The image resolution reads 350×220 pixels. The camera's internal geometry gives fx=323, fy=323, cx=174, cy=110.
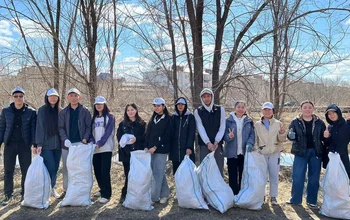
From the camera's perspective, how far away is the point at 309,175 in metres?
4.39

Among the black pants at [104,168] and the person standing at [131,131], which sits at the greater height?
the person standing at [131,131]

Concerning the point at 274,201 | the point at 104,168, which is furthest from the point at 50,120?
the point at 274,201

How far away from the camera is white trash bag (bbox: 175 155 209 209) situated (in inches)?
160

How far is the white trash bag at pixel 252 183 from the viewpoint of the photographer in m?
4.06

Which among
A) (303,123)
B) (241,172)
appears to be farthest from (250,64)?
(241,172)

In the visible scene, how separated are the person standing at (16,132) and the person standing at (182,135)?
1.94 meters

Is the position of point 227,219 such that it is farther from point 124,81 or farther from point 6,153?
point 124,81

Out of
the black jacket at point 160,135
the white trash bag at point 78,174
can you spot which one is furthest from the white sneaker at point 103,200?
the black jacket at point 160,135

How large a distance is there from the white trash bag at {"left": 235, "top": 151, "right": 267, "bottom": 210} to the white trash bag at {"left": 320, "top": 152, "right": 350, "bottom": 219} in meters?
0.75

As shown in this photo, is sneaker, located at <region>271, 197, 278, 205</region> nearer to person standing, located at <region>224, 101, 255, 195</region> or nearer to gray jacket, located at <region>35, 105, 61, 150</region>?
person standing, located at <region>224, 101, 255, 195</region>

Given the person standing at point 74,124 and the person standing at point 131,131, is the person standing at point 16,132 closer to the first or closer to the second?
the person standing at point 74,124

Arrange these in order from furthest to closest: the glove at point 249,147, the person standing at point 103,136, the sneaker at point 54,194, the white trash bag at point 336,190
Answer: the sneaker at point 54,194 < the person standing at point 103,136 < the glove at point 249,147 < the white trash bag at point 336,190

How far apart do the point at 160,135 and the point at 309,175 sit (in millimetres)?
2097

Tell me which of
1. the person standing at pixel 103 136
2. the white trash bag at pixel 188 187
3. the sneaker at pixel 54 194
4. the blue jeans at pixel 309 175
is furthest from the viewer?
the sneaker at pixel 54 194
